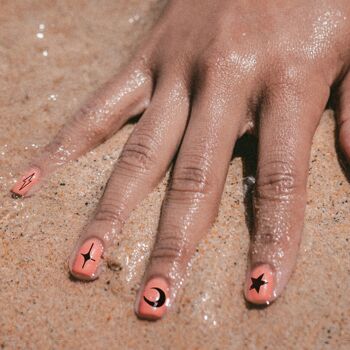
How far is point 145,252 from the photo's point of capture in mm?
1514

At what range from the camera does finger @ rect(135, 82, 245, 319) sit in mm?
1415

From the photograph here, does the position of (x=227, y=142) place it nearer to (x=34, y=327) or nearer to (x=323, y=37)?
(x=323, y=37)

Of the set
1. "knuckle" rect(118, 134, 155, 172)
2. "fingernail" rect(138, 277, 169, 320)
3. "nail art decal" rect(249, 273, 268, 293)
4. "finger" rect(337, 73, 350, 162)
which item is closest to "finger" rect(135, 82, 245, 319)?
"fingernail" rect(138, 277, 169, 320)

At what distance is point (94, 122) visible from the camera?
181cm

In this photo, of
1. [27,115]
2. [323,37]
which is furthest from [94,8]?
[323,37]

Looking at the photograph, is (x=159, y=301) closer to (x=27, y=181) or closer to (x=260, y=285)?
(x=260, y=285)

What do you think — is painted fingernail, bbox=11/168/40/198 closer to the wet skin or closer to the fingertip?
the wet skin

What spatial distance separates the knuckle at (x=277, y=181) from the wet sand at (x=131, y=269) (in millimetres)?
107

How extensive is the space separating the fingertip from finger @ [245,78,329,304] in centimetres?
25

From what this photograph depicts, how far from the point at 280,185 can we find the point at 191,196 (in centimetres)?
30

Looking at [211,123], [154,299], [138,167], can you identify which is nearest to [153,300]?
[154,299]

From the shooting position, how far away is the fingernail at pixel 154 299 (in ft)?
4.51

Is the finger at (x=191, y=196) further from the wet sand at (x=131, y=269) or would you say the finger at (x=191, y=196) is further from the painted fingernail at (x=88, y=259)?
the painted fingernail at (x=88, y=259)

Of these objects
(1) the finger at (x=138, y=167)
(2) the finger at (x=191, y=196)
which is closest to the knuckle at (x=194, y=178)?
(2) the finger at (x=191, y=196)
